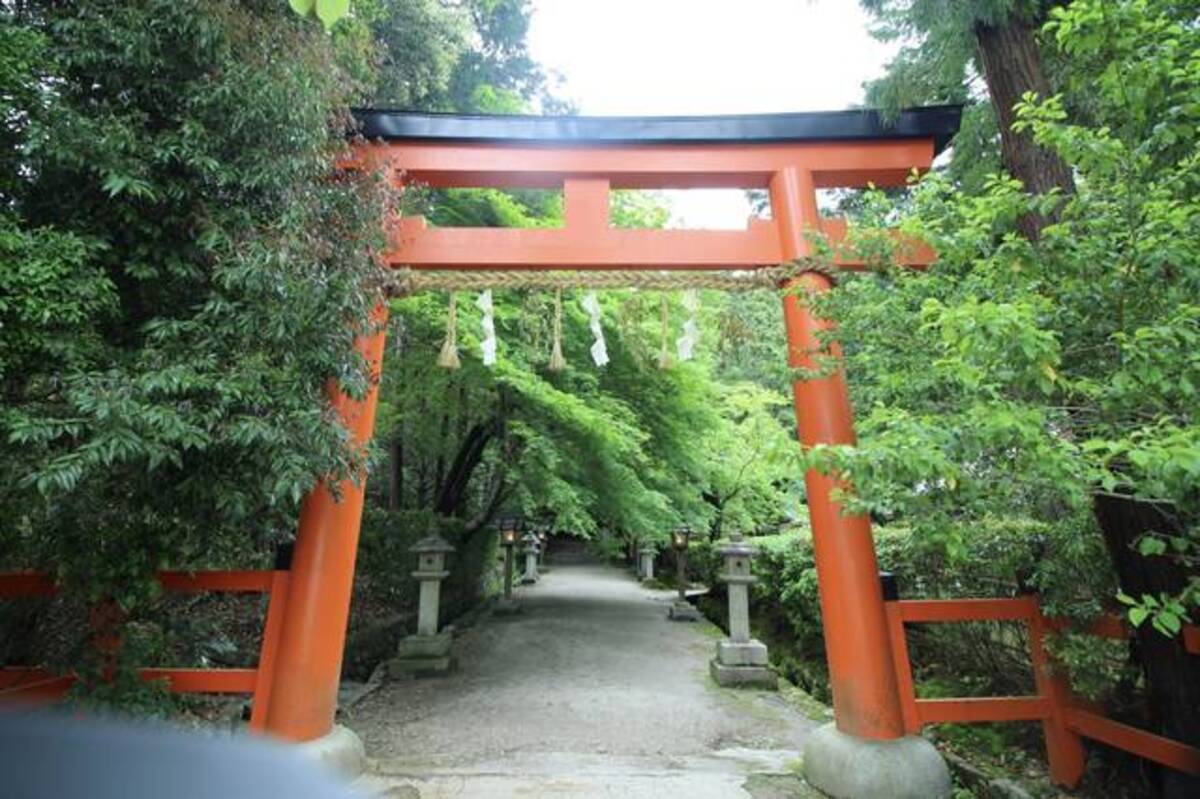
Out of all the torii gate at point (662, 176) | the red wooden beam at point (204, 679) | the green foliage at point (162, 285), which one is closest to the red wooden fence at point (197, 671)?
the red wooden beam at point (204, 679)

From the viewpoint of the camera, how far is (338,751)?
4.31m

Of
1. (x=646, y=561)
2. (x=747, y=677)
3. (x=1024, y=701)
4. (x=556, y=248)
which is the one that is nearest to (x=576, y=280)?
(x=556, y=248)

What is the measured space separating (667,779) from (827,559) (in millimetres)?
1941

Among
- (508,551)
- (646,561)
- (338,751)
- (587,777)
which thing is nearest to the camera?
(338,751)

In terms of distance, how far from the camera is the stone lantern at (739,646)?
7.72m

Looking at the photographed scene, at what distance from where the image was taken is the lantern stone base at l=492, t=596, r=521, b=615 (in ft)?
40.9

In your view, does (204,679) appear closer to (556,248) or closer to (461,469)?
(556,248)

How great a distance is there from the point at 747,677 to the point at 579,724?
2484 millimetres

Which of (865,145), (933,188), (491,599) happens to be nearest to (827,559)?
(933,188)

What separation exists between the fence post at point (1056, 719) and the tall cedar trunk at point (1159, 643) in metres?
0.52

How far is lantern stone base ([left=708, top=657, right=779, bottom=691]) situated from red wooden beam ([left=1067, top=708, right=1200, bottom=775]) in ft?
12.4

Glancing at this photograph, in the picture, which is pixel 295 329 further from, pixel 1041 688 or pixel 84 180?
pixel 1041 688

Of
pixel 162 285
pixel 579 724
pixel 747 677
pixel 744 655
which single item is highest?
pixel 162 285

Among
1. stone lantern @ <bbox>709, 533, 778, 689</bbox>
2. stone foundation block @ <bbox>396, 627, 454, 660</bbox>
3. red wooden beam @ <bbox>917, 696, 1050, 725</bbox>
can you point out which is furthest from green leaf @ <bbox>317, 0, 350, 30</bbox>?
stone lantern @ <bbox>709, 533, 778, 689</bbox>
